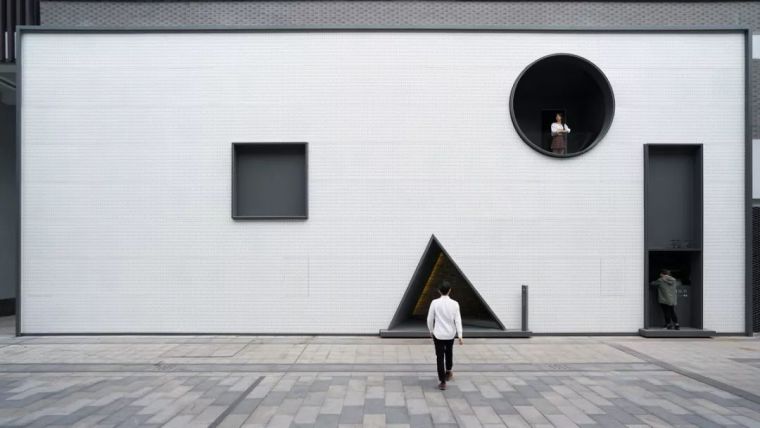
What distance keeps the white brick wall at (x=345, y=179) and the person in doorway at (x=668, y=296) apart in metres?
0.56

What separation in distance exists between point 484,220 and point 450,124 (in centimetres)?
251

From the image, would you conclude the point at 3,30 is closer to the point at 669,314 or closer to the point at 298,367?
the point at 298,367

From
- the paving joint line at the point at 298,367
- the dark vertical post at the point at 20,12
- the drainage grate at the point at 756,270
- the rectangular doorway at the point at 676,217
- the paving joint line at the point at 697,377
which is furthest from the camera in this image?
the dark vertical post at the point at 20,12

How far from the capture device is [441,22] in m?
13.0

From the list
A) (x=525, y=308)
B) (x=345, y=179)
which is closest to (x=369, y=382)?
(x=525, y=308)

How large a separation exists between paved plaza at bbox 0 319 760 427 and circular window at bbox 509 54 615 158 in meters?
4.95

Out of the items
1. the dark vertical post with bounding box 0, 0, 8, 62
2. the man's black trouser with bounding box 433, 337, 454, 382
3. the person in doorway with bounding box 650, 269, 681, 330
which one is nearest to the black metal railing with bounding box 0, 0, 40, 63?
the dark vertical post with bounding box 0, 0, 8, 62

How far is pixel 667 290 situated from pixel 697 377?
3.79 metres

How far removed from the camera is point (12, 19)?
538 inches

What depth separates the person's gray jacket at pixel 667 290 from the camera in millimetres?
11336

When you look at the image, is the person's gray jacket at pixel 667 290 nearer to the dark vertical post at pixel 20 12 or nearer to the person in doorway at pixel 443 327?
the person in doorway at pixel 443 327

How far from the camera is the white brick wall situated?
37.8 feet

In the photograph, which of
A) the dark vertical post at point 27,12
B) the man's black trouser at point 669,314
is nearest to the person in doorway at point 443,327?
the man's black trouser at point 669,314

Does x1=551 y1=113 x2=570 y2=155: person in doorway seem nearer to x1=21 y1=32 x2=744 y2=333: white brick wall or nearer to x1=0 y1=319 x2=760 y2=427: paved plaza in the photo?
x1=21 y1=32 x2=744 y2=333: white brick wall
